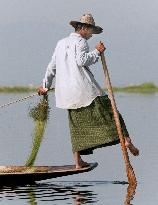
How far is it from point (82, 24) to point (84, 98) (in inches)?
35.0

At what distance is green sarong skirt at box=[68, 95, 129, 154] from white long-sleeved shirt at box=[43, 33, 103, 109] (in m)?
0.13

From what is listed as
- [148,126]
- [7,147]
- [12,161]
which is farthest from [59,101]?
[148,126]

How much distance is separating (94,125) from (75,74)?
704 millimetres

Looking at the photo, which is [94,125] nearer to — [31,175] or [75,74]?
[75,74]

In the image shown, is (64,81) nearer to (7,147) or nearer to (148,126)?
(7,147)

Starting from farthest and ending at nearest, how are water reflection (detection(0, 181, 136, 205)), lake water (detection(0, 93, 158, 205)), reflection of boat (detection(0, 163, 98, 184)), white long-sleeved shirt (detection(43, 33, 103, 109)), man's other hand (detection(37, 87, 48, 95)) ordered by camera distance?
man's other hand (detection(37, 87, 48, 95)) → reflection of boat (detection(0, 163, 98, 184)) → white long-sleeved shirt (detection(43, 33, 103, 109)) → lake water (detection(0, 93, 158, 205)) → water reflection (detection(0, 181, 136, 205))

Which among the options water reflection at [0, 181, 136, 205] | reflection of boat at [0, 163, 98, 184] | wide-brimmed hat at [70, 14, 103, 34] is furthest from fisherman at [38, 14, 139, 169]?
water reflection at [0, 181, 136, 205]

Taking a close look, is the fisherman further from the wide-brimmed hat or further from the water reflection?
the water reflection

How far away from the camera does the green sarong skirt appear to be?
13.7 metres

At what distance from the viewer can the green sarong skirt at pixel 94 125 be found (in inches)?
540

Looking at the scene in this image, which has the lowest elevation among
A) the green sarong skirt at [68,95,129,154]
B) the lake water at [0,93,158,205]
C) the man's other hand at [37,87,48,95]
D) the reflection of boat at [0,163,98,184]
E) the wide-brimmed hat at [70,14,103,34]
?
the lake water at [0,93,158,205]

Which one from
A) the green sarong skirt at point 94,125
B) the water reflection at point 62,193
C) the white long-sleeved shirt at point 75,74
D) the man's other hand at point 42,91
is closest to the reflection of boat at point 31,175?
the water reflection at point 62,193

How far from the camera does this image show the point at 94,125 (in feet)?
45.2

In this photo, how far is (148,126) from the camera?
26703mm
